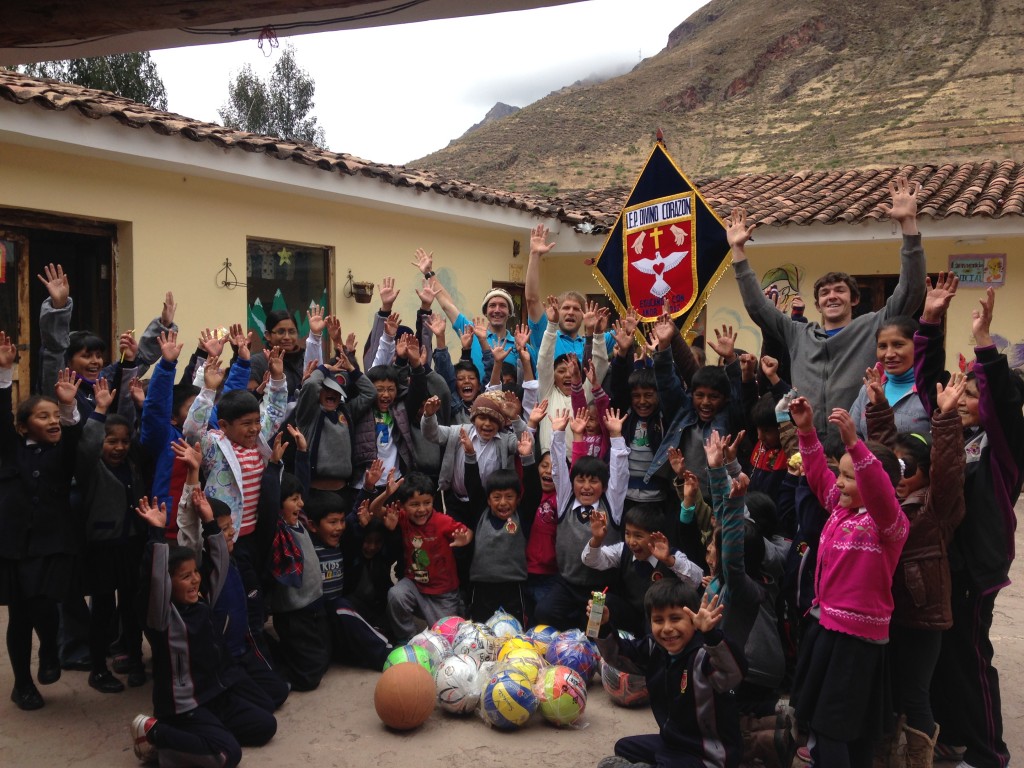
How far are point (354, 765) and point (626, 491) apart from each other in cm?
200

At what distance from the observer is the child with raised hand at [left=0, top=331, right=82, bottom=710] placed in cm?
409

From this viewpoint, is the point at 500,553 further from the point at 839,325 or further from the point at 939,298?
the point at 939,298

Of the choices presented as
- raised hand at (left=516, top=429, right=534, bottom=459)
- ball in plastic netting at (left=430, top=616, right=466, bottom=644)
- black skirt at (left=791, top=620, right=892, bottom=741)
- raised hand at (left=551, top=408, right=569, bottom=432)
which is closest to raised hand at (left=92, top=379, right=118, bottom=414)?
ball in plastic netting at (left=430, top=616, right=466, bottom=644)

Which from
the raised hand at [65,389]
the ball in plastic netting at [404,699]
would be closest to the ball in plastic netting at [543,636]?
the ball in plastic netting at [404,699]

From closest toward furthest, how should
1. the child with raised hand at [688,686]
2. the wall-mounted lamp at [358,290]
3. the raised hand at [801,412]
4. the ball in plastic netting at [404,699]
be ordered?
1. the child with raised hand at [688,686]
2. the raised hand at [801,412]
3. the ball in plastic netting at [404,699]
4. the wall-mounted lamp at [358,290]

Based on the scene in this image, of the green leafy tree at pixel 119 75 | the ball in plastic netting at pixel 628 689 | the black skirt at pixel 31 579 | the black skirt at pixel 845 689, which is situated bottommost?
the ball in plastic netting at pixel 628 689

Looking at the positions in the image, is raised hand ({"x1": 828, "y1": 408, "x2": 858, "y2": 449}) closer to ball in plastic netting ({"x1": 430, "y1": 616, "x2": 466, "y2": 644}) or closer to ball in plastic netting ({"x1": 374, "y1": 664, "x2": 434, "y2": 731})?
ball in plastic netting ({"x1": 374, "y1": 664, "x2": 434, "y2": 731})

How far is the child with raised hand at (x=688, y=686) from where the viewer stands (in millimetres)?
3344

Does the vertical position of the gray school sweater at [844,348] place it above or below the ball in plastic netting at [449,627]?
above

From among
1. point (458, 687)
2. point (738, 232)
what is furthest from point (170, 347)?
point (738, 232)

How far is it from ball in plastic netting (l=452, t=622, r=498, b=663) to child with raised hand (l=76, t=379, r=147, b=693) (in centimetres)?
156

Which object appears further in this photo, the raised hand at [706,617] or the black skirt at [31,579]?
the black skirt at [31,579]

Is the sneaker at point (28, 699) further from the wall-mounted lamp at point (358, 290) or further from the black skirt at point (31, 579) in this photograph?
the wall-mounted lamp at point (358, 290)

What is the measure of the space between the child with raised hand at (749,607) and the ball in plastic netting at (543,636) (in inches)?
40.5
